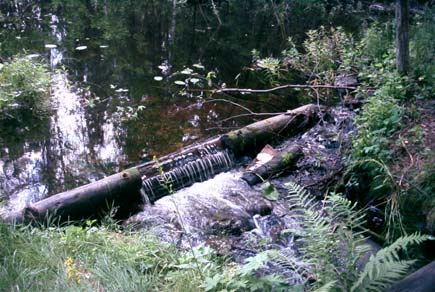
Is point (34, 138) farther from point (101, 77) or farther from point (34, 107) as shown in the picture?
point (101, 77)

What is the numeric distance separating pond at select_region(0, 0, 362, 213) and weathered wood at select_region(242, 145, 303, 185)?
4.77 ft

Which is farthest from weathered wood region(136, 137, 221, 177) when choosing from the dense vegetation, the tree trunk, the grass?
the tree trunk

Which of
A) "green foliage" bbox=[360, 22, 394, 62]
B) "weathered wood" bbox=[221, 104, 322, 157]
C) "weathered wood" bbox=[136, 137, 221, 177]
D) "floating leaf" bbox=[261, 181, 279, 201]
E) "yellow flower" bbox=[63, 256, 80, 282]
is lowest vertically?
"floating leaf" bbox=[261, 181, 279, 201]

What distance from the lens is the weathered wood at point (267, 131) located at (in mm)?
7145

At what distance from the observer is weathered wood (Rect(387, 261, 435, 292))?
7.25ft

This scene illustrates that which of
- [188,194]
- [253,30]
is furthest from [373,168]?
[253,30]

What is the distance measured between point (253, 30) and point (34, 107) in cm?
832

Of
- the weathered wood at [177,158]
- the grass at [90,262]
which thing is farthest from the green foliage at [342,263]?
the weathered wood at [177,158]

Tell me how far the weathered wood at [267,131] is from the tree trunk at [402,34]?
4.51 feet

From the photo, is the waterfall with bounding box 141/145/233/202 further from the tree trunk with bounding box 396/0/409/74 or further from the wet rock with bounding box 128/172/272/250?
the tree trunk with bounding box 396/0/409/74

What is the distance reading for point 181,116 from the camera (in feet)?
27.4

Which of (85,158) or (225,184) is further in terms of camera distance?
(85,158)

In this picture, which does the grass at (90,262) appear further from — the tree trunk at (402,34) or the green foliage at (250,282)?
the tree trunk at (402,34)

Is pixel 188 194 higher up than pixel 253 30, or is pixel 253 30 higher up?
pixel 253 30
